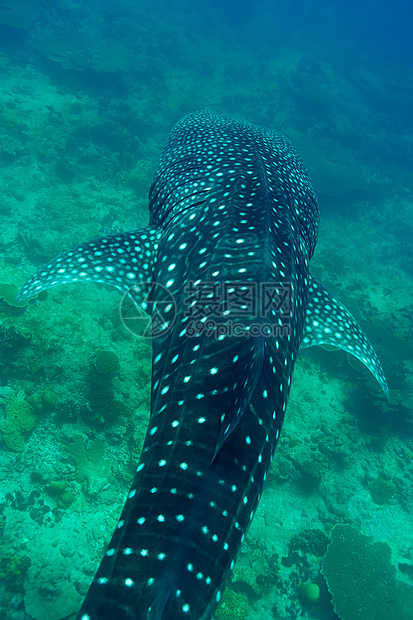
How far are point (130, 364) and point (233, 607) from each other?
4.55 meters

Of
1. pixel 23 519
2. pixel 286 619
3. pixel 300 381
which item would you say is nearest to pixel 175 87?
pixel 300 381

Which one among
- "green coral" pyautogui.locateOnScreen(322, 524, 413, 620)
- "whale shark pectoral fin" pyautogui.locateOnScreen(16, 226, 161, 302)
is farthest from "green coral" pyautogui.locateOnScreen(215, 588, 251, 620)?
"whale shark pectoral fin" pyautogui.locateOnScreen(16, 226, 161, 302)

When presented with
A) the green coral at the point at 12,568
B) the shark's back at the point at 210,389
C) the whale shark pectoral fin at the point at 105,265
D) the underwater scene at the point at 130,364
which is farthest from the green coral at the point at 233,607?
the whale shark pectoral fin at the point at 105,265

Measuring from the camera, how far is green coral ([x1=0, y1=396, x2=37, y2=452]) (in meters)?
5.96

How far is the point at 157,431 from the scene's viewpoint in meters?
2.59

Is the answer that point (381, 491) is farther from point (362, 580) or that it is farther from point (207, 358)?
point (207, 358)

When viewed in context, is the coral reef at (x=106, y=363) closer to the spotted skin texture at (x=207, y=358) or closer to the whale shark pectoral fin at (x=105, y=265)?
the whale shark pectoral fin at (x=105, y=265)

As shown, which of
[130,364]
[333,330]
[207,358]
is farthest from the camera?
[130,364]

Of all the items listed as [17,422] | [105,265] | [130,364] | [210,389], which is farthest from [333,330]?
[17,422]

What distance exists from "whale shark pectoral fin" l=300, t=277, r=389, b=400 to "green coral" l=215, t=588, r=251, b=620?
4058mm

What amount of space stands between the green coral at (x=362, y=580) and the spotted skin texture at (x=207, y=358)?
3841mm

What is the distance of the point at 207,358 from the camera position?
273 cm

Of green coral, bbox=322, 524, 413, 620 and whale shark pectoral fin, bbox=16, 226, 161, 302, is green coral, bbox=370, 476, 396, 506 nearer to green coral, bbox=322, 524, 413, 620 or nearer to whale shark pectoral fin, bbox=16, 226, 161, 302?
green coral, bbox=322, 524, 413, 620

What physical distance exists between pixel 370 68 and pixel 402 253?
118 ft
